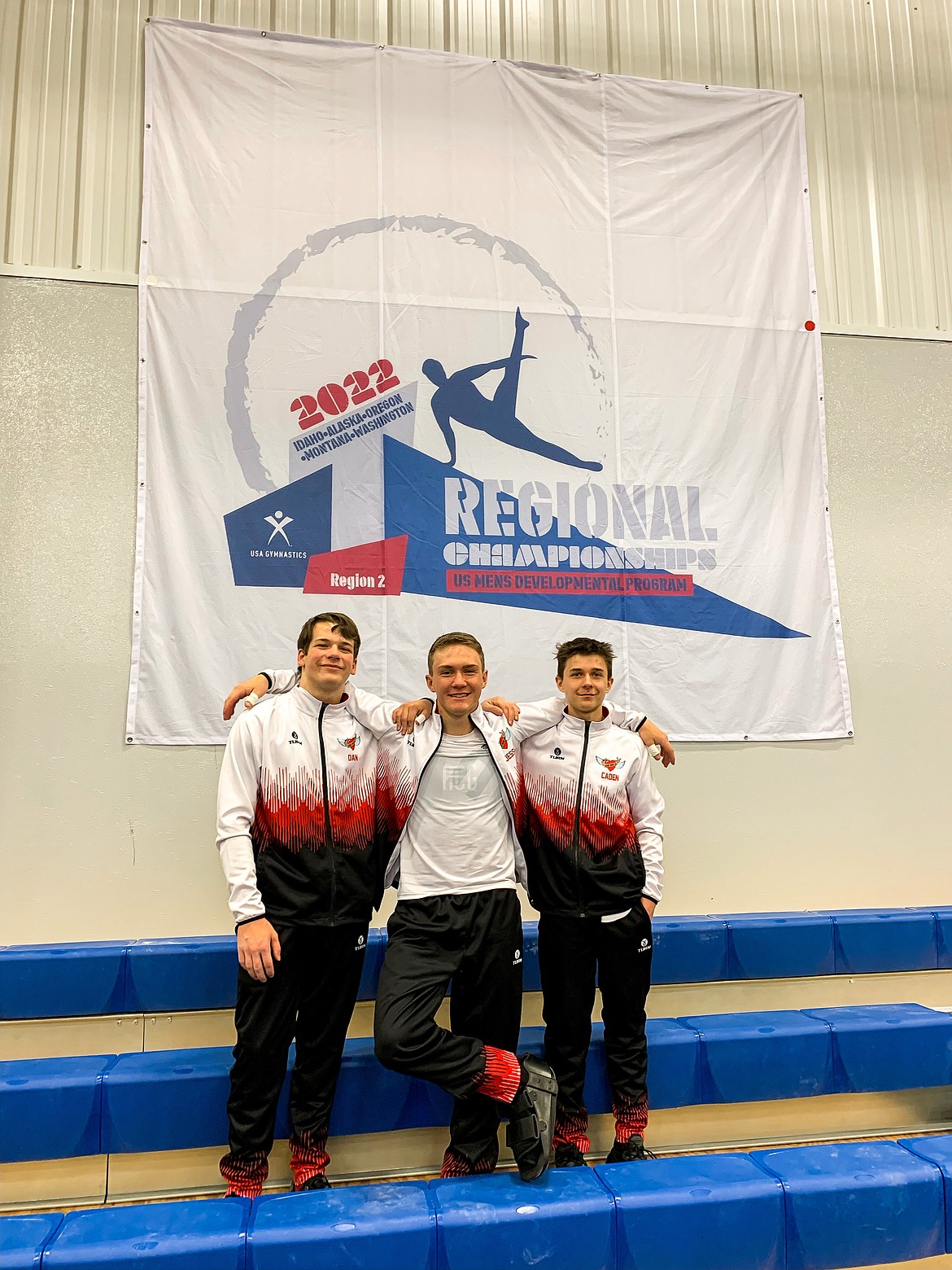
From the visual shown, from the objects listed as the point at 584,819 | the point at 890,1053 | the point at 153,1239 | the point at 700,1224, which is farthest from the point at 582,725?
the point at 153,1239

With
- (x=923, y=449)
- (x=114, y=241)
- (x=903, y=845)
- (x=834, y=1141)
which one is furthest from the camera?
(x=923, y=449)

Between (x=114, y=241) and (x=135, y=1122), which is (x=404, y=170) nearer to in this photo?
(x=114, y=241)

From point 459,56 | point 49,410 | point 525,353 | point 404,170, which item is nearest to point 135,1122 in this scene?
point 49,410

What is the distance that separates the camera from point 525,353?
170 inches

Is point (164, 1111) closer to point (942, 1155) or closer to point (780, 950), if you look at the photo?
point (942, 1155)

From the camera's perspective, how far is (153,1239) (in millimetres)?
2023

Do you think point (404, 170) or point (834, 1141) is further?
point (404, 170)

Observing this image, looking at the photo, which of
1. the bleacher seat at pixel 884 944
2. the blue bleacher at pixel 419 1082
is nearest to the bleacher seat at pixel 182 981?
the blue bleacher at pixel 419 1082

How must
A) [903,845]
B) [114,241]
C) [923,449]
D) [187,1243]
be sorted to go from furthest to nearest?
[923,449], [903,845], [114,241], [187,1243]

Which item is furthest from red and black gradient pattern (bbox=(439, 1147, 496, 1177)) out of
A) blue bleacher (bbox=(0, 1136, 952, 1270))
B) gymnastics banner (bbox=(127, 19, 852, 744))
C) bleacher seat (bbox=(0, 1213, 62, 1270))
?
gymnastics banner (bbox=(127, 19, 852, 744))

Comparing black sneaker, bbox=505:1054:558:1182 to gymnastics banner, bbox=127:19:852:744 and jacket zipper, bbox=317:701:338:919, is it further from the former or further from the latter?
gymnastics banner, bbox=127:19:852:744

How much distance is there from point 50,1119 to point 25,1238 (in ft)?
1.84

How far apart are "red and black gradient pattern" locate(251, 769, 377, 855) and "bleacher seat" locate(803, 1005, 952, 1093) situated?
1.75m

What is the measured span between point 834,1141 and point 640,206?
4.05 m
